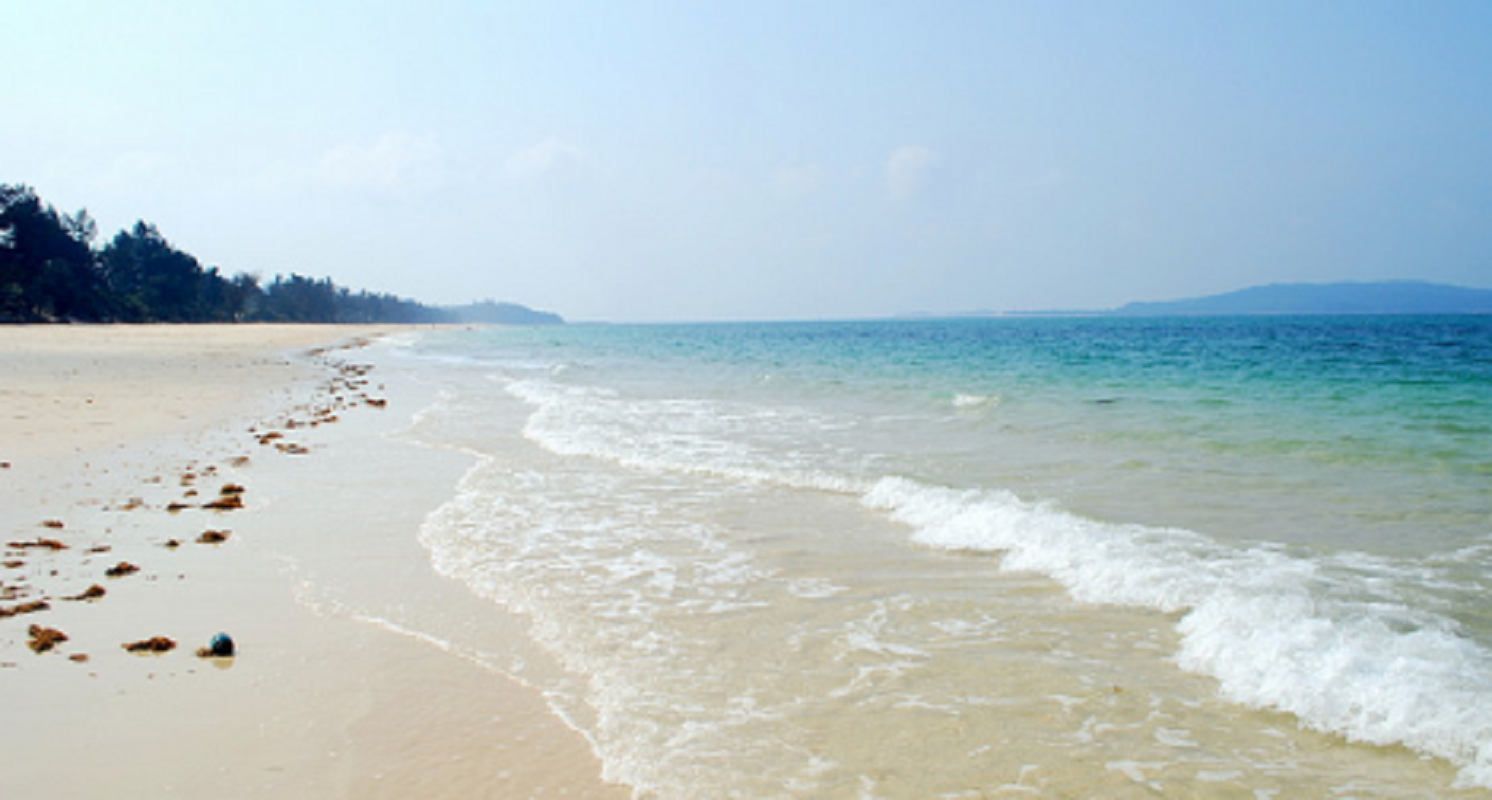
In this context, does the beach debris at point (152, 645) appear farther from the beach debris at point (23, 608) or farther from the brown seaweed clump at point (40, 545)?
the brown seaweed clump at point (40, 545)

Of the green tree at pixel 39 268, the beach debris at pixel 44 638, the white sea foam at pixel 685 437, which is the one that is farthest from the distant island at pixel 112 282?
the beach debris at pixel 44 638

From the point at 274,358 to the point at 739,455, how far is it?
30.7 meters

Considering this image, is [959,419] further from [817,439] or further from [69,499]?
[69,499]

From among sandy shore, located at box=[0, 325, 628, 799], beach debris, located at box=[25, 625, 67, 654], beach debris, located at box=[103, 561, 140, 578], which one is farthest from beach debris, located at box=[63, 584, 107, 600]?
beach debris, located at box=[25, 625, 67, 654]

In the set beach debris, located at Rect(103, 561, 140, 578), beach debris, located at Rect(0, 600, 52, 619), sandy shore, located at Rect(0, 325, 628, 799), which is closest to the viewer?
sandy shore, located at Rect(0, 325, 628, 799)

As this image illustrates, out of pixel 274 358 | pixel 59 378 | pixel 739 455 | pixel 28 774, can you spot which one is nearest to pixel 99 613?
pixel 28 774

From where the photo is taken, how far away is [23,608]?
509 centimetres

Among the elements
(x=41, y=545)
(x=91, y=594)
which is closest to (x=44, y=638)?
(x=91, y=594)

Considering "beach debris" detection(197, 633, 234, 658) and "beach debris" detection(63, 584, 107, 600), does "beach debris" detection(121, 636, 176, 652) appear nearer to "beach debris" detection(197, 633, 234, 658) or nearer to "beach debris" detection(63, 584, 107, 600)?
"beach debris" detection(197, 633, 234, 658)

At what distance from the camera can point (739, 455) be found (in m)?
12.0

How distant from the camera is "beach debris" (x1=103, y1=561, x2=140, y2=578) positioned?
19.2 feet

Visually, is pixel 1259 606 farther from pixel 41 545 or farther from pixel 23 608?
pixel 41 545

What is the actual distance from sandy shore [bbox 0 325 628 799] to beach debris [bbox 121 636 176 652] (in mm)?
91

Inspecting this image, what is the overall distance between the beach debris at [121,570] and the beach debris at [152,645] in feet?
4.95
